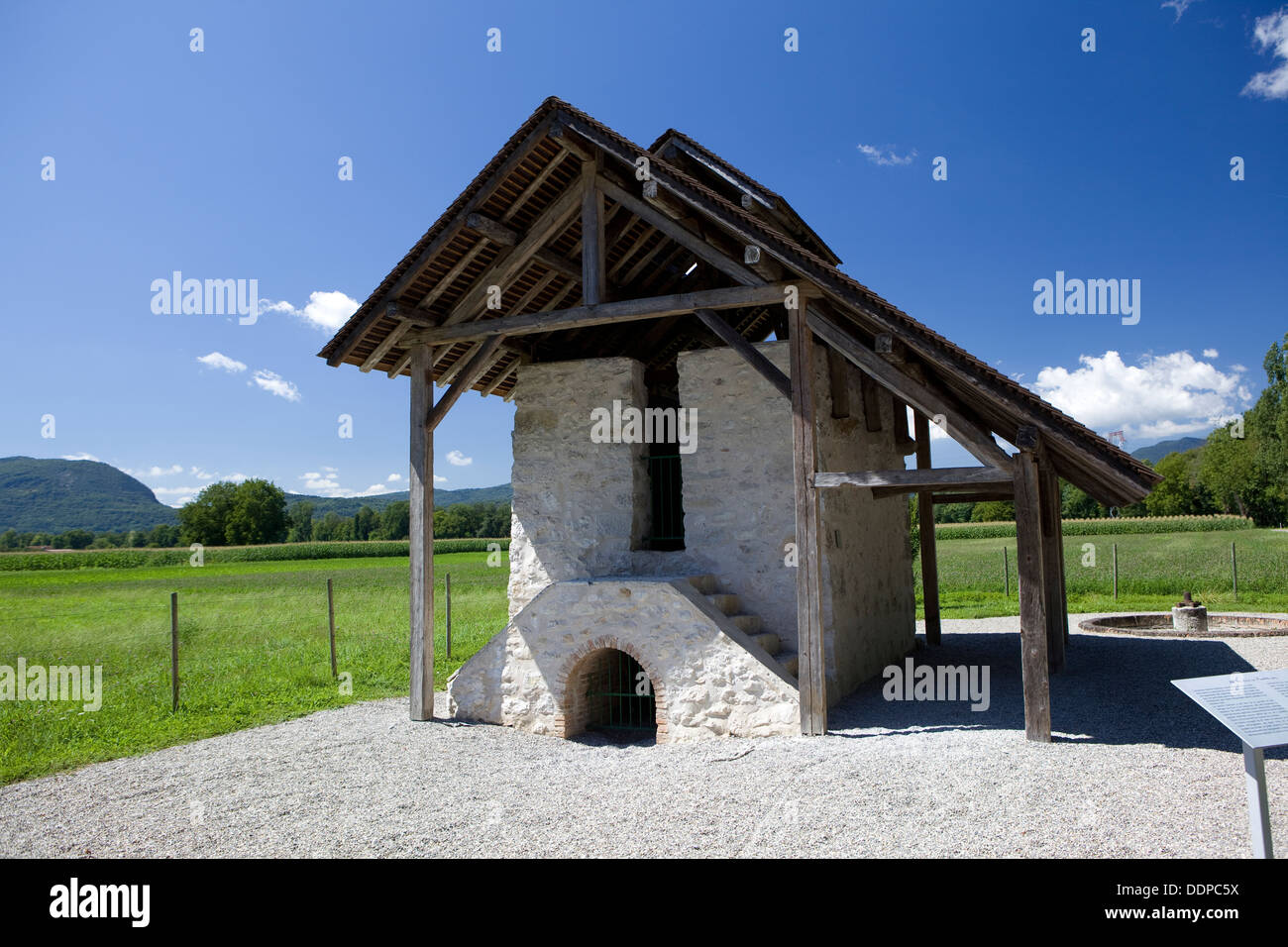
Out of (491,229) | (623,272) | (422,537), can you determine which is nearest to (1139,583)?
(623,272)

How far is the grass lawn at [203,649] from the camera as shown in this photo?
Result: 368 inches

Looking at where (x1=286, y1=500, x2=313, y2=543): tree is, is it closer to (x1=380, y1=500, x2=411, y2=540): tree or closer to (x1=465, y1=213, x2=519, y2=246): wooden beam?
(x1=380, y1=500, x2=411, y2=540): tree

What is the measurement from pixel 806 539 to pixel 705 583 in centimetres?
193

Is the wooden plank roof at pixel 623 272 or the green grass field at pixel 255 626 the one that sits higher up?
the wooden plank roof at pixel 623 272

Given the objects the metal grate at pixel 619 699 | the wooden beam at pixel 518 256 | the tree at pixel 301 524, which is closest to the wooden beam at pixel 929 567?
the metal grate at pixel 619 699

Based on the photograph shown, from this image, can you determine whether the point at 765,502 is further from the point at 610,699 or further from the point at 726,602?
the point at 610,699

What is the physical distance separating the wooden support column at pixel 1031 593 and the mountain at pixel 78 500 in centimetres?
9574

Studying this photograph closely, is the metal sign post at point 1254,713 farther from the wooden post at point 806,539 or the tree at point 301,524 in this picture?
the tree at point 301,524

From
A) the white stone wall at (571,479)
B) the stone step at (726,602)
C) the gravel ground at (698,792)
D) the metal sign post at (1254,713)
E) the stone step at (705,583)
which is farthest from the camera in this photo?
the white stone wall at (571,479)

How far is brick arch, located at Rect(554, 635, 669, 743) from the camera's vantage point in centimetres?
848

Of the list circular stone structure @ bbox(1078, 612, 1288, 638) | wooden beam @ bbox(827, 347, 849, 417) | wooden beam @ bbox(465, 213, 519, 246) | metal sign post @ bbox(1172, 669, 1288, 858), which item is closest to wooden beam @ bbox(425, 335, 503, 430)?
wooden beam @ bbox(465, 213, 519, 246)

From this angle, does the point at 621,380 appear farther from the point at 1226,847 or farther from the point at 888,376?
the point at 1226,847
